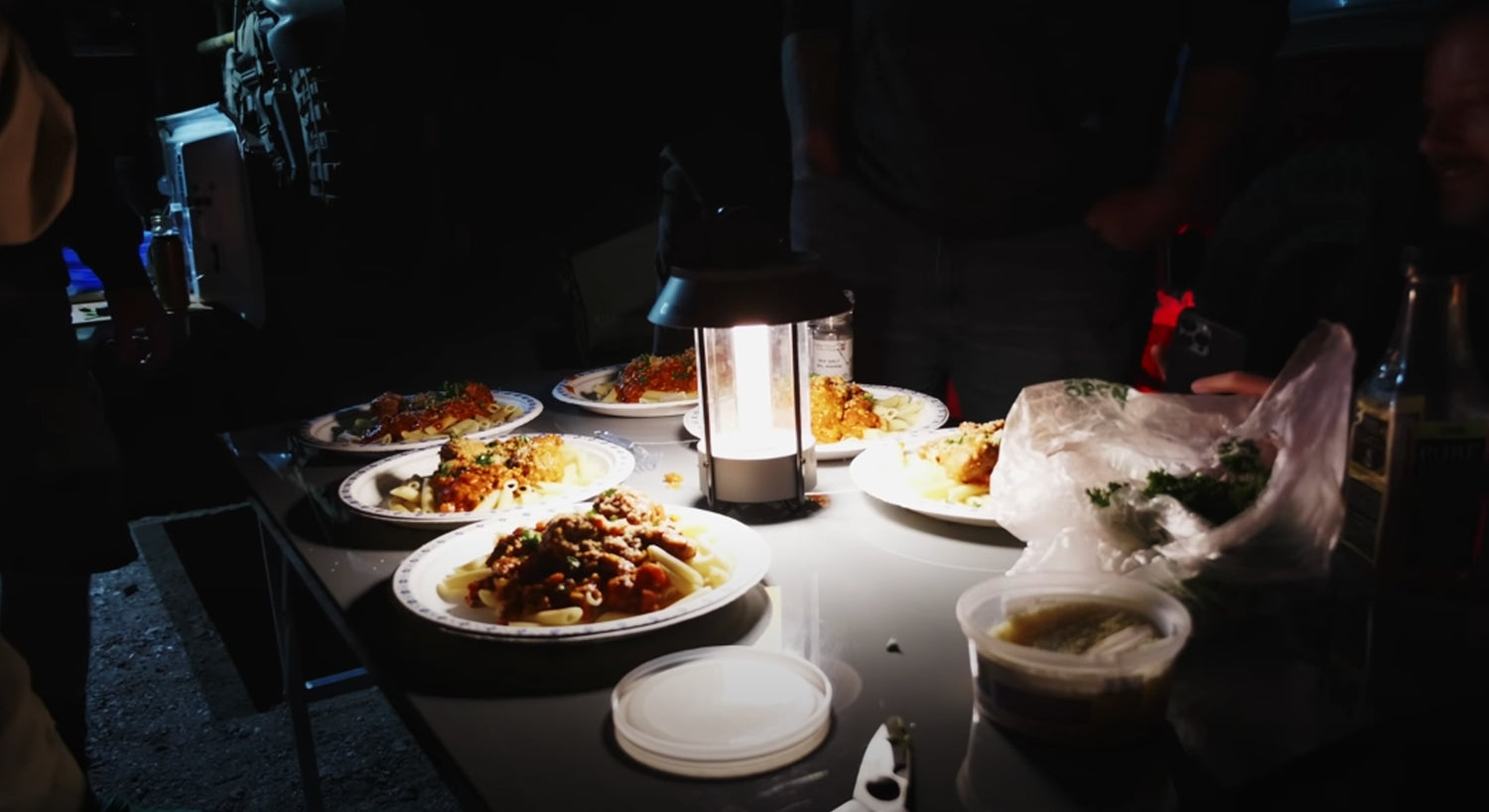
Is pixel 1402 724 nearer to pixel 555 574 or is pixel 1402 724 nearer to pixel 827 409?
pixel 555 574

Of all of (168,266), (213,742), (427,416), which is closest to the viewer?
(427,416)

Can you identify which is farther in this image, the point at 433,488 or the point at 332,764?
the point at 332,764

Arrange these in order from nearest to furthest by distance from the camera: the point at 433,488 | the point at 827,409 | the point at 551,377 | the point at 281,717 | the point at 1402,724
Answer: the point at 1402,724, the point at 433,488, the point at 827,409, the point at 551,377, the point at 281,717

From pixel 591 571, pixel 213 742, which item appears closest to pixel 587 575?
pixel 591 571

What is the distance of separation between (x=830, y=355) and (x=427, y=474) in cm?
88

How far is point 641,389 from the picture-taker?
88.4 inches

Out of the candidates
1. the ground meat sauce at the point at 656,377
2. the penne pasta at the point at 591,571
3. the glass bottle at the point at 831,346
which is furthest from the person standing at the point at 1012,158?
the penne pasta at the point at 591,571

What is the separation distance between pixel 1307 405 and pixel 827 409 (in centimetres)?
88

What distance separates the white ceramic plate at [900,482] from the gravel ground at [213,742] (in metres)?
1.63

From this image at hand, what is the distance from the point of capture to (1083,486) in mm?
1240

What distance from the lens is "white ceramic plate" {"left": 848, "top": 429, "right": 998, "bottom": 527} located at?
144cm

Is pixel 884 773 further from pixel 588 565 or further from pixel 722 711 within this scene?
pixel 588 565

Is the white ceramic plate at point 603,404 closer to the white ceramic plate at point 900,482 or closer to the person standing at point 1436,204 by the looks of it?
the white ceramic plate at point 900,482

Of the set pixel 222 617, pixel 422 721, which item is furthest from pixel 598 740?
pixel 222 617
